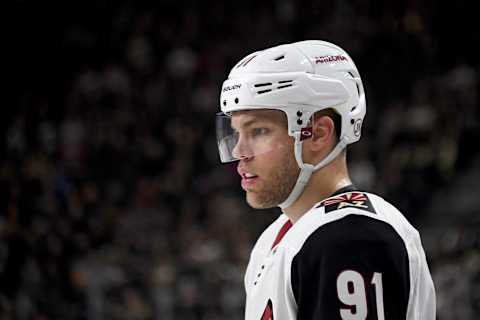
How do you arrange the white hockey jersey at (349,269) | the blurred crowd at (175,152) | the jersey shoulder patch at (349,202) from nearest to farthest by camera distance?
the white hockey jersey at (349,269) < the jersey shoulder patch at (349,202) < the blurred crowd at (175,152)

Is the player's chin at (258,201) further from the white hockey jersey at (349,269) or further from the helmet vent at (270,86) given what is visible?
the helmet vent at (270,86)

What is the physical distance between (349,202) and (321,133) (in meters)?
0.23

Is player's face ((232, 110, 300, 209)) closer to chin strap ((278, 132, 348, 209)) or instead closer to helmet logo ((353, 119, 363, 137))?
chin strap ((278, 132, 348, 209))

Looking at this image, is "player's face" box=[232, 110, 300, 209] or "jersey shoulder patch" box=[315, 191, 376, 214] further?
"player's face" box=[232, 110, 300, 209]

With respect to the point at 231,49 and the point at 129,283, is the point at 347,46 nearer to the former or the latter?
the point at 231,49

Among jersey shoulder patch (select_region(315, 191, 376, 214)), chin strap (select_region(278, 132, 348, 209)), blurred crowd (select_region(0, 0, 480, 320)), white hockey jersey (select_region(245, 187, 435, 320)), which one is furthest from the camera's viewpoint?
blurred crowd (select_region(0, 0, 480, 320))

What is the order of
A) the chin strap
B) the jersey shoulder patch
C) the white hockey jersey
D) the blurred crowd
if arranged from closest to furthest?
the white hockey jersey
the jersey shoulder patch
the chin strap
the blurred crowd

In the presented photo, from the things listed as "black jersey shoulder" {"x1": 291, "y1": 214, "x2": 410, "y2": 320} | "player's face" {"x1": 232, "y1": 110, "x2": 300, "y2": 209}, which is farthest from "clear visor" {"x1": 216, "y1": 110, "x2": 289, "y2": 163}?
"black jersey shoulder" {"x1": 291, "y1": 214, "x2": 410, "y2": 320}

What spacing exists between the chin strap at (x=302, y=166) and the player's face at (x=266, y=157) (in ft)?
0.05

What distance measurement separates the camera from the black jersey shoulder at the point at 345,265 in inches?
71.2

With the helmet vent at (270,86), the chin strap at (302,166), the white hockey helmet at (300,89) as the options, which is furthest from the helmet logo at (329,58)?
the chin strap at (302,166)

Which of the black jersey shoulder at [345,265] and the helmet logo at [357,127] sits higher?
the helmet logo at [357,127]

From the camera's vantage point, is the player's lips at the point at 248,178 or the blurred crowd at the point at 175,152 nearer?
the player's lips at the point at 248,178

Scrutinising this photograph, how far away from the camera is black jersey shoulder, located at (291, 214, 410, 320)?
1.81 m
